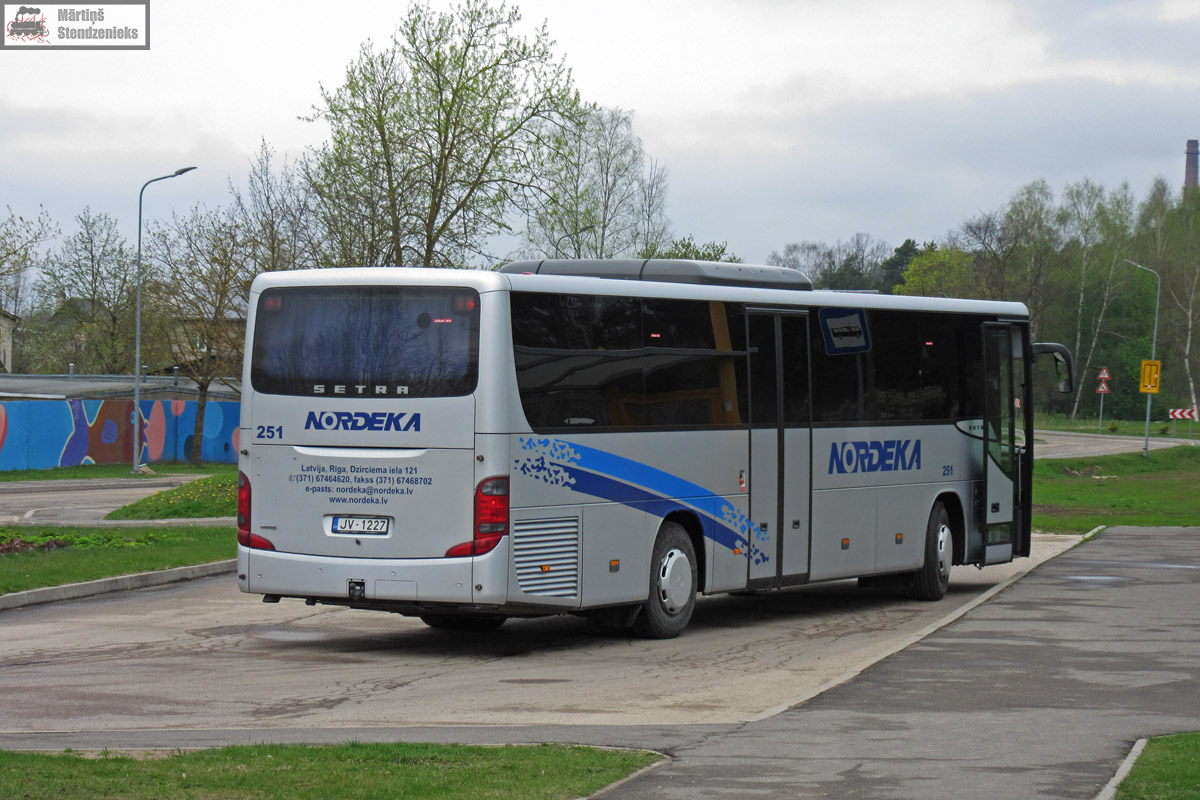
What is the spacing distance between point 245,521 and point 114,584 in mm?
5082

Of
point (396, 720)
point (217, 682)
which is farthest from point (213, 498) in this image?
point (396, 720)

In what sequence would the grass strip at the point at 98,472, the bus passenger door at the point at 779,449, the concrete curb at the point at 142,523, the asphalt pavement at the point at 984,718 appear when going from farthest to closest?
Result: 1. the grass strip at the point at 98,472
2. the concrete curb at the point at 142,523
3. the bus passenger door at the point at 779,449
4. the asphalt pavement at the point at 984,718

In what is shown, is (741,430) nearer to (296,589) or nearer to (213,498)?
(296,589)

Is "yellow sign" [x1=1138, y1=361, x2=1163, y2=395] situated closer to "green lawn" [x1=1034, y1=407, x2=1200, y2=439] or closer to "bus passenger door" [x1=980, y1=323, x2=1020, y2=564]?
"green lawn" [x1=1034, y1=407, x2=1200, y2=439]

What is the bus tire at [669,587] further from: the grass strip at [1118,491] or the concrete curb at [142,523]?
the grass strip at [1118,491]

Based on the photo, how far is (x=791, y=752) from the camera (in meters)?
7.39

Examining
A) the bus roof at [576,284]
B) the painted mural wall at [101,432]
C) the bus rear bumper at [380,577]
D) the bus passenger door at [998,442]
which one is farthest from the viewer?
the painted mural wall at [101,432]

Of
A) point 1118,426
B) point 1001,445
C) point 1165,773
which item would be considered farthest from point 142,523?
point 1118,426

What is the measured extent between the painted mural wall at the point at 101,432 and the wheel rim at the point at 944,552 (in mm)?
33193

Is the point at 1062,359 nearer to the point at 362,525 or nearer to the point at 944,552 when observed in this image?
the point at 944,552

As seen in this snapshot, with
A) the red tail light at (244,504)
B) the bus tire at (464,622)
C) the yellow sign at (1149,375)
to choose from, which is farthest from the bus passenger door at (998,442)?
the yellow sign at (1149,375)

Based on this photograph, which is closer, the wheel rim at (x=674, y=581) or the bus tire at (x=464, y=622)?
the wheel rim at (x=674, y=581)

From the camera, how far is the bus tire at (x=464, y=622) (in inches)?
528

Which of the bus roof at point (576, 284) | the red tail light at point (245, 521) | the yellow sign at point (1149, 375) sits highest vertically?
the bus roof at point (576, 284)
